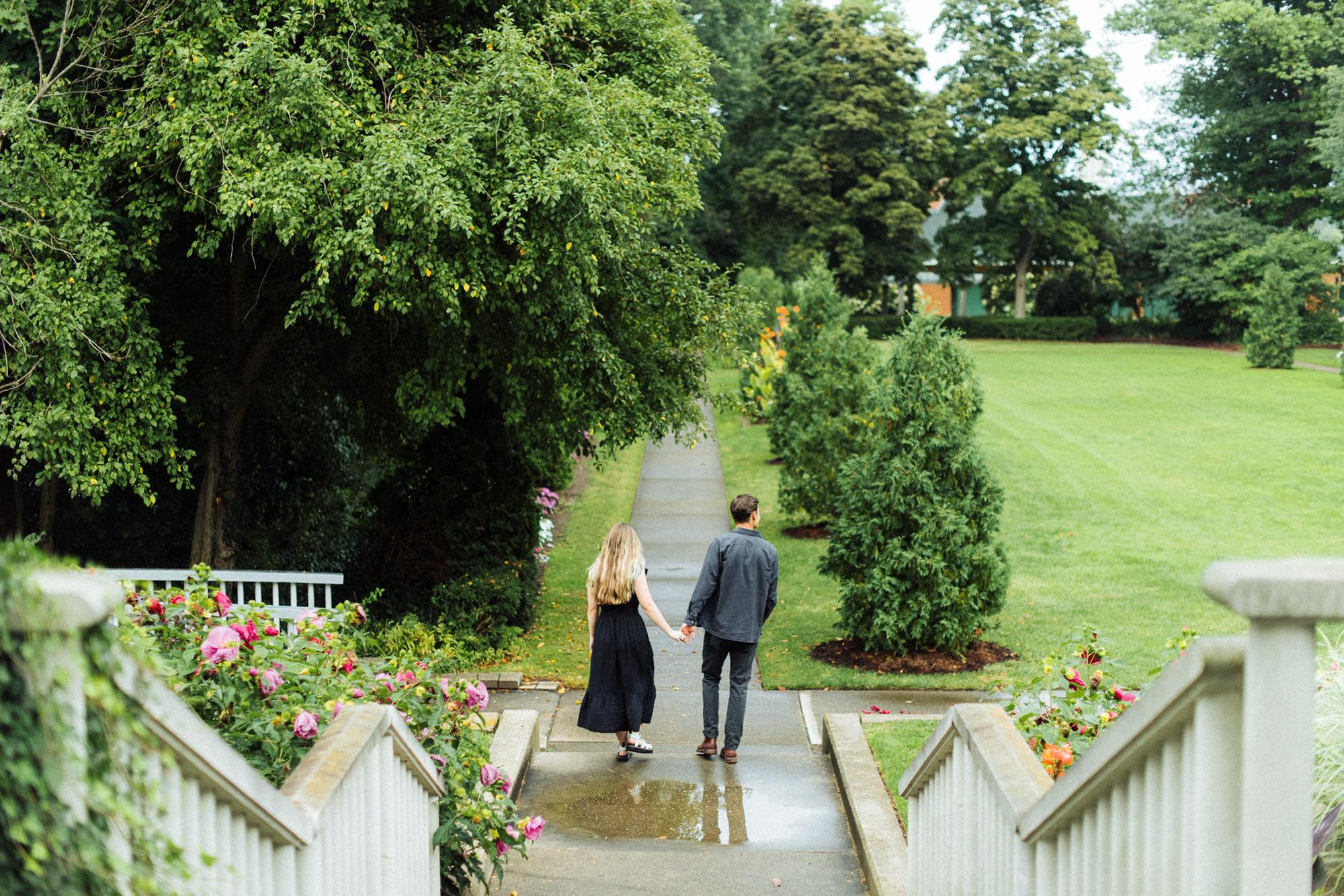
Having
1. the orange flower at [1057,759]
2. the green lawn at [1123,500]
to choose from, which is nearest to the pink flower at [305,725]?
the orange flower at [1057,759]

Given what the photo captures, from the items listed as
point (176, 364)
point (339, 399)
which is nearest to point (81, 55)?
point (176, 364)

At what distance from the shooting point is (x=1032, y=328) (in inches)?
1879

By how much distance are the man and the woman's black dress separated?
1.19 feet

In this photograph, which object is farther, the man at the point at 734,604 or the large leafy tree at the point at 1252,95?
the large leafy tree at the point at 1252,95

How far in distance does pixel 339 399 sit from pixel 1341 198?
1348 inches

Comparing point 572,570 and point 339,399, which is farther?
point 572,570

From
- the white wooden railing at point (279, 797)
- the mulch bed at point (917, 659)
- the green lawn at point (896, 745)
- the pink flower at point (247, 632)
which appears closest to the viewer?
the white wooden railing at point (279, 797)

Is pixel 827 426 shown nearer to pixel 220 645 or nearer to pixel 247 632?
pixel 247 632

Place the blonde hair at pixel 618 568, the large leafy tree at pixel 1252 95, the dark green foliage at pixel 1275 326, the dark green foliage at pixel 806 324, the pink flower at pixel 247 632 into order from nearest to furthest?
the pink flower at pixel 247 632
the blonde hair at pixel 618 568
the dark green foliage at pixel 806 324
the dark green foliage at pixel 1275 326
the large leafy tree at pixel 1252 95

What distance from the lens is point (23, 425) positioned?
27.5ft

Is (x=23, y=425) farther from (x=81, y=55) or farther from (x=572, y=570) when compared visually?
(x=572, y=570)

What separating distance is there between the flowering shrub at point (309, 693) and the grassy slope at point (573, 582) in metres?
5.20

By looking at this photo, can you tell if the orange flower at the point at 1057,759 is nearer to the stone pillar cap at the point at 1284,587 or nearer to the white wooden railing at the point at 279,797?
the white wooden railing at the point at 279,797

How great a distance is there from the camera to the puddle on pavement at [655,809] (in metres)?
6.69
